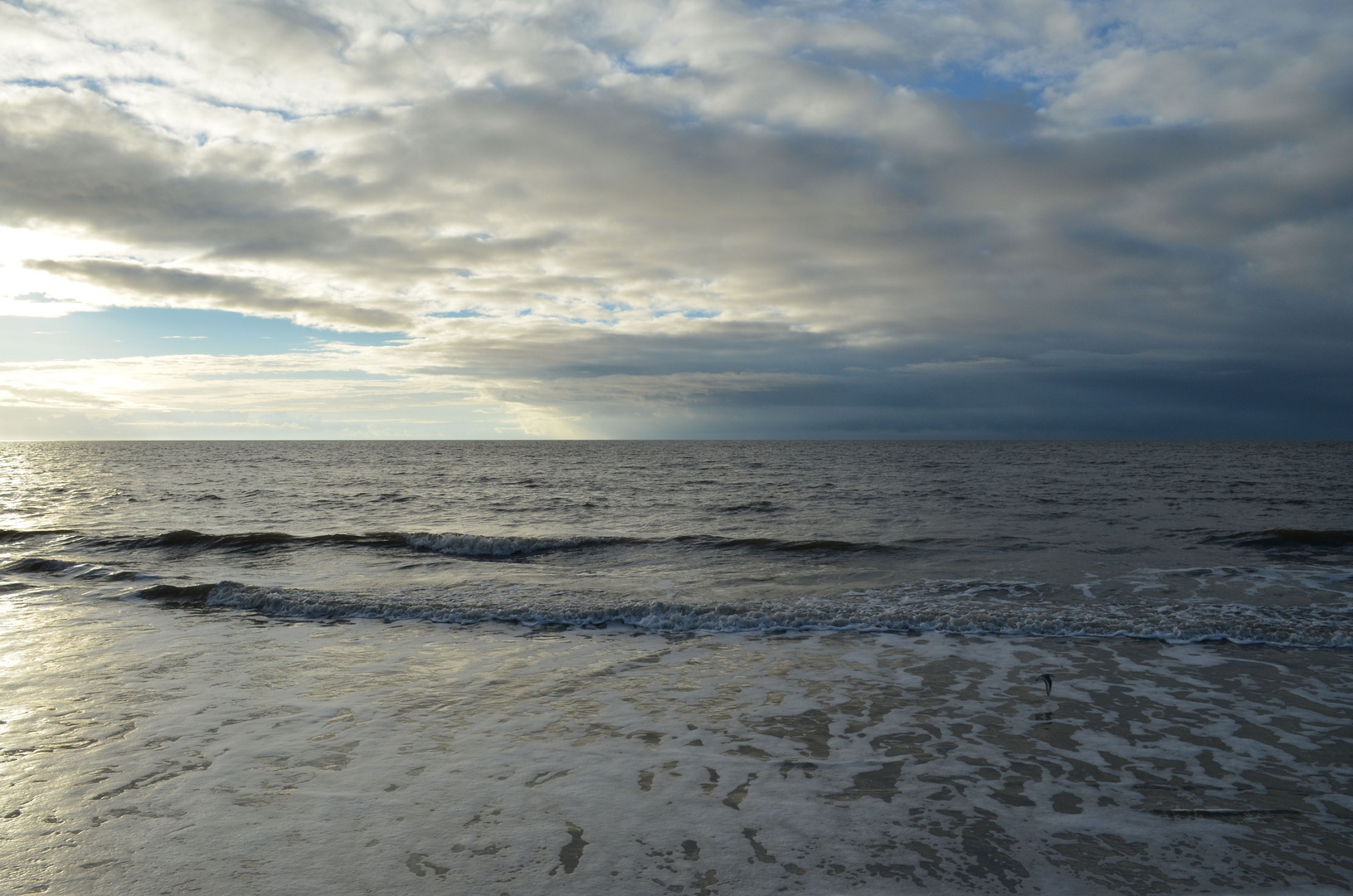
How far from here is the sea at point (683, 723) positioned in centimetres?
478

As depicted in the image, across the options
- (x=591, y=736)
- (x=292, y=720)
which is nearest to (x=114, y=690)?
(x=292, y=720)

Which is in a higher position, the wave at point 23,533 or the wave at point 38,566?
the wave at point 38,566

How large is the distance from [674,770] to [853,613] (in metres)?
7.08

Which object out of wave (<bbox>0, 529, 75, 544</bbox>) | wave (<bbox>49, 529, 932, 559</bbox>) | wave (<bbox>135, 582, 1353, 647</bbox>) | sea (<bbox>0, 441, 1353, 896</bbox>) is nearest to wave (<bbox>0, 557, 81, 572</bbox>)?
sea (<bbox>0, 441, 1353, 896</bbox>)

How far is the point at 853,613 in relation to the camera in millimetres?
12531

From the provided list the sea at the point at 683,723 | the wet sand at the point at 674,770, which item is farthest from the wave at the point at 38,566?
the wet sand at the point at 674,770

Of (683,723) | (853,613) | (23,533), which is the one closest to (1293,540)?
(853,613)

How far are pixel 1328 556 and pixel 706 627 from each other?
18.0 m

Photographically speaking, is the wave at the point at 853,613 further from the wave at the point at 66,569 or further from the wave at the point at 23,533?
the wave at the point at 23,533

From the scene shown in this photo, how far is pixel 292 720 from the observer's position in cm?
734

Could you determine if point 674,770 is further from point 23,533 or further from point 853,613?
point 23,533

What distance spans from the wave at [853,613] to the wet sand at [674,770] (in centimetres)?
115

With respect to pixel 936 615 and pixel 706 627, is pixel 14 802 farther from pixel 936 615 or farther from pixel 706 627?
pixel 936 615

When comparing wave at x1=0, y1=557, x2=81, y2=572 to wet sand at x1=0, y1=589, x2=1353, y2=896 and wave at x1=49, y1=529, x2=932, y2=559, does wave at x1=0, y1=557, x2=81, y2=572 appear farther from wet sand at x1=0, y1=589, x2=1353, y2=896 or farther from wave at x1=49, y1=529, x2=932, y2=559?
wet sand at x1=0, y1=589, x2=1353, y2=896
